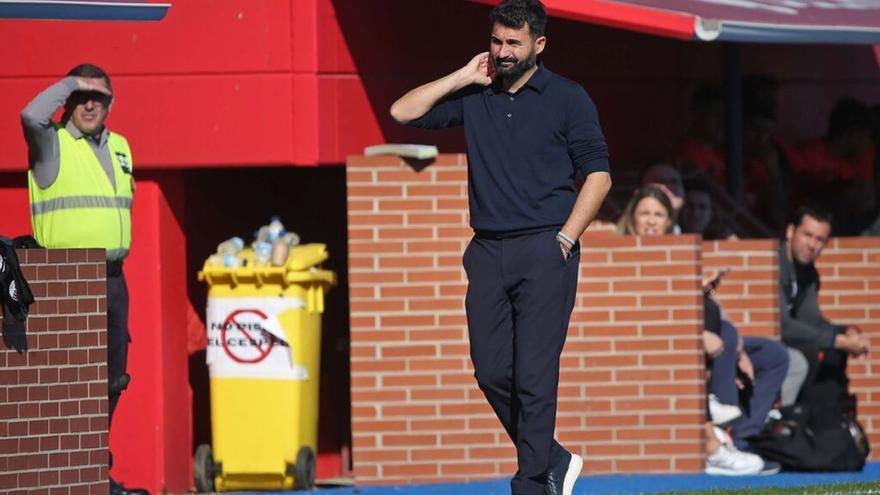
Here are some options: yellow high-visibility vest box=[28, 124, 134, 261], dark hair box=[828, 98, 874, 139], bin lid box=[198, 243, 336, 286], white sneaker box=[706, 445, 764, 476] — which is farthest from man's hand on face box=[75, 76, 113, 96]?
dark hair box=[828, 98, 874, 139]

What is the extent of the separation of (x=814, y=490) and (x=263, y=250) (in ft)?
10.1

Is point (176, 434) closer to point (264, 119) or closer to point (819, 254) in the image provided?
point (264, 119)

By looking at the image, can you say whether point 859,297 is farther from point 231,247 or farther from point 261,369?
point 231,247

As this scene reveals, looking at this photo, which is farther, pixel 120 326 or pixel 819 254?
pixel 819 254

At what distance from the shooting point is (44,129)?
827 centimetres

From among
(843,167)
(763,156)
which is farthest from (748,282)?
(843,167)

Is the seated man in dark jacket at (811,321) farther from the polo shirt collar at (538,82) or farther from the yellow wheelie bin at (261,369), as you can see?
the polo shirt collar at (538,82)

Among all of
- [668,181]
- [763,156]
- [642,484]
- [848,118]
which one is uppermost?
[848,118]

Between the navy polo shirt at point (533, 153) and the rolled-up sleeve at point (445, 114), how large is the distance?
0.36ft

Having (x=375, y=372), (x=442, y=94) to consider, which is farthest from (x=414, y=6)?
(x=442, y=94)

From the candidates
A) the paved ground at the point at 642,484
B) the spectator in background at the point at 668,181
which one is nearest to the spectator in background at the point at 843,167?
the spectator in background at the point at 668,181

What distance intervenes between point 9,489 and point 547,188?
2.51m

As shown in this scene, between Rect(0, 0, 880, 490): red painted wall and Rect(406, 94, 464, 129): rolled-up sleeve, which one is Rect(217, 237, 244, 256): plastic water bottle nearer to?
Rect(0, 0, 880, 490): red painted wall

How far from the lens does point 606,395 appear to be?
9672 millimetres
